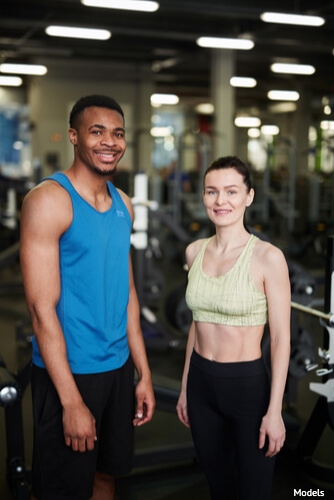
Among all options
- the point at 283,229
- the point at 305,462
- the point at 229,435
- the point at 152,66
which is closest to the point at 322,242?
the point at 283,229

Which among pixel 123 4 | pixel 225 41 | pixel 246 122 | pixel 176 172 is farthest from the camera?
pixel 246 122

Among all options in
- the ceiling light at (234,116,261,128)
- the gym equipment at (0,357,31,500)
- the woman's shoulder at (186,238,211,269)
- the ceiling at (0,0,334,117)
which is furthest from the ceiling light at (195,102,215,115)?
the woman's shoulder at (186,238,211,269)

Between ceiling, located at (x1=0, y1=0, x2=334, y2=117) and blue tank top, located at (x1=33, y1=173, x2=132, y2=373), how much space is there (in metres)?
5.24

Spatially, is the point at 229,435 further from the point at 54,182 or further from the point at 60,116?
the point at 60,116

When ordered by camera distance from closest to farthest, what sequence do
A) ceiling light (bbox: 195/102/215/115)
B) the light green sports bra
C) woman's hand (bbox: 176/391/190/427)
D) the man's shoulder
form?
the man's shoulder, the light green sports bra, woman's hand (bbox: 176/391/190/427), ceiling light (bbox: 195/102/215/115)

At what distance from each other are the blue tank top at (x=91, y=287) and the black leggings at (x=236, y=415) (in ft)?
0.83

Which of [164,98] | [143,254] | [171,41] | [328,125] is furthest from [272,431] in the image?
[164,98]

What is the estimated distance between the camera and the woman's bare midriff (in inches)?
58.0

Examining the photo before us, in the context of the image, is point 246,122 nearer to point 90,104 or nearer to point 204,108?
point 204,108

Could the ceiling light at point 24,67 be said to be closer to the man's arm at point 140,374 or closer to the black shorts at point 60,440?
the man's arm at point 140,374

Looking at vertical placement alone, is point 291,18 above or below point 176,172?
above

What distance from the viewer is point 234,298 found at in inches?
57.1

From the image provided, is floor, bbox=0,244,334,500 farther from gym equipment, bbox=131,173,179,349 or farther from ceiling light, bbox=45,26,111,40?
ceiling light, bbox=45,26,111,40

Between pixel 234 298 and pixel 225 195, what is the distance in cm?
27
